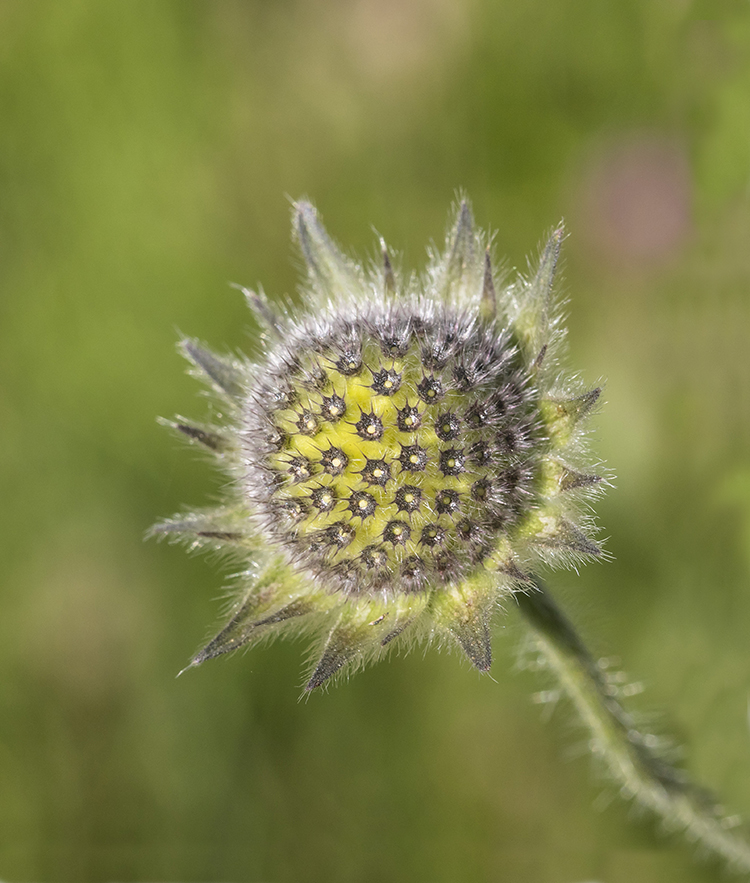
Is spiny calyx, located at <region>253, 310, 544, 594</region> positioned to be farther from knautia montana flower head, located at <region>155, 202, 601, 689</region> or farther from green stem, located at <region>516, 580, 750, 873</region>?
green stem, located at <region>516, 580, 750, 873</region>

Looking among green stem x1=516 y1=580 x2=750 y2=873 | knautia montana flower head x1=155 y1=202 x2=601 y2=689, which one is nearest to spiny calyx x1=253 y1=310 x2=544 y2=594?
knautia montana flower head x1=155 y1=202 x2=601 y2=689

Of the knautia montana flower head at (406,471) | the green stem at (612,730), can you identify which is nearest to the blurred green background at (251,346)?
the green stem at (612,730)

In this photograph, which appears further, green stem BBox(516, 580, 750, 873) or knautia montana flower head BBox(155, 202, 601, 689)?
green stem BBox(516, 580, 750, 873)

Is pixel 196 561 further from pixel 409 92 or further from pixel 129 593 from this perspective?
pixel 409 92

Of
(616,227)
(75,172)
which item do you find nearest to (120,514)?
(75,172)

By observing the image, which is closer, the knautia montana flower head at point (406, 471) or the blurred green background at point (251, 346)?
the knautia montana flower head at point (406, 471)

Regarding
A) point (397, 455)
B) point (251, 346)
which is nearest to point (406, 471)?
point (397, 455)

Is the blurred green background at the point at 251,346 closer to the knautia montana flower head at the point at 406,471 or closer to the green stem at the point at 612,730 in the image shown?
the green stem at the point at 612,730
